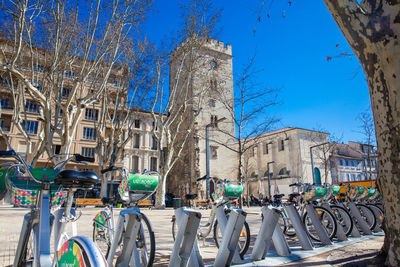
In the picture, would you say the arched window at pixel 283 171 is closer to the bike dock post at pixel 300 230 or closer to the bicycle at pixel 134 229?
the bike dock post at pixel 300 230

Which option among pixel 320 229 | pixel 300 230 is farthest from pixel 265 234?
pixel 320 229

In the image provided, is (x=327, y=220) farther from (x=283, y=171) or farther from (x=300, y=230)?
(x=283, y=171)

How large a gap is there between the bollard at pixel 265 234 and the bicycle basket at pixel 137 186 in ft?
6.83

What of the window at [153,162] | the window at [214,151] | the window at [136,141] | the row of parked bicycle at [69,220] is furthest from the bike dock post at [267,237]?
the window at [153,162]

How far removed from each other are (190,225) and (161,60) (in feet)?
55.4

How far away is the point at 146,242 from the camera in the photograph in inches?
123

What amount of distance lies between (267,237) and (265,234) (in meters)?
0.05

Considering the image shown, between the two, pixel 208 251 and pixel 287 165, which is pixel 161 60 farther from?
pixel 287 165

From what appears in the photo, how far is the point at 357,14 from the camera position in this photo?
10.8 feet

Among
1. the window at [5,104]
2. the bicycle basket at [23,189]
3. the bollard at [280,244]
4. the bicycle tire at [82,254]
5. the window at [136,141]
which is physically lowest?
the bollard at [280,244]

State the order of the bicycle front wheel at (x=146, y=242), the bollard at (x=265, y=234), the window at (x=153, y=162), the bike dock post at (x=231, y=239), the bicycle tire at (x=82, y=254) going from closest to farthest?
the bicycle tire at (x=82, y=254) < the bicycle front wheel at (x=146, y=242) < the bike dock post at (x=231, y=239) < the bollard at (x=265, y=234) < the window at (x=153, y=162)

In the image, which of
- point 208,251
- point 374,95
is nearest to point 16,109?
point 208,251

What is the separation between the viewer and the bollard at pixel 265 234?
4.34 metres

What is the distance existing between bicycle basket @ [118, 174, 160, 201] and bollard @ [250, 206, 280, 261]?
6.83 ft
